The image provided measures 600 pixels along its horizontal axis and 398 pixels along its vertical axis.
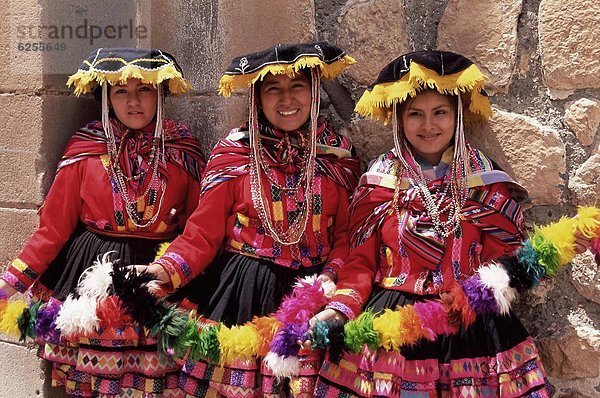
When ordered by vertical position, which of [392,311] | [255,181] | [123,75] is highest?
[123,75]

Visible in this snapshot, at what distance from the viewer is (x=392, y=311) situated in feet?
8.21

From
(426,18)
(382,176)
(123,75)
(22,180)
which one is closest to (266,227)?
(382,176)

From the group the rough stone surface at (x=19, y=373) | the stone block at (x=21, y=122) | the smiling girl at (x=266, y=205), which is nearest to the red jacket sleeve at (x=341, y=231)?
the smiling girl at (x=266, y=205)

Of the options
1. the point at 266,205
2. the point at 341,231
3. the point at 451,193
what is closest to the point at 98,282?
the point at 266,205

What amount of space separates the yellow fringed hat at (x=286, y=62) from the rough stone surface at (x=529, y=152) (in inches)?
24.8

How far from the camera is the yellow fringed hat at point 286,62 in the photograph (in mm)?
2686

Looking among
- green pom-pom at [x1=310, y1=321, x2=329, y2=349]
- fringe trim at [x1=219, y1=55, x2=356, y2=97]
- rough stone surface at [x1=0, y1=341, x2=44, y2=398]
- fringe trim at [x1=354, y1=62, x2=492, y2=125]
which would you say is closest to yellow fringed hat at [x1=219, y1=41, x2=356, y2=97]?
fringe trim at [x1=219, y1=55, x2=356, y2=97]

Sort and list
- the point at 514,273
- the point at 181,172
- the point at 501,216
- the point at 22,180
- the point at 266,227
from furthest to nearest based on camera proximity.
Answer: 1. the point at 22,180
2. the point at 181,172
3. the point at 266,227
4. the point at 501,216
5. the point at 514,273

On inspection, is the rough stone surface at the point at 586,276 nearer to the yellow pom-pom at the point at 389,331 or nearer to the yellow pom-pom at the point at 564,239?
the yellow pom-pom at the point at 564,239

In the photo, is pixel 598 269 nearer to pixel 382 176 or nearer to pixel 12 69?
pixel 382 176

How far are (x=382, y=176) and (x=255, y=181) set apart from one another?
497mm

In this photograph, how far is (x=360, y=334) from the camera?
94.0 inches

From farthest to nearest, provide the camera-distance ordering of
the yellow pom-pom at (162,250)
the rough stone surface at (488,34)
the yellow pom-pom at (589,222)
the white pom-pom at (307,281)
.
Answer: the yellow pom-pom at (162,250)
the rough stone surface at (488,34)
the white pom-pom at (307,281)
the yellow pom-pom at (589,222)

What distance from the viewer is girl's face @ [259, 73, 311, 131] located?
2.82m
